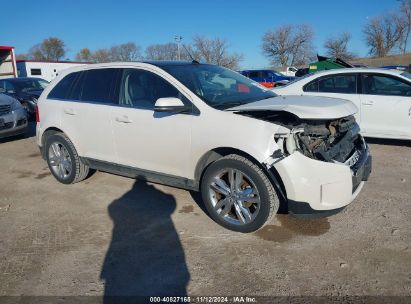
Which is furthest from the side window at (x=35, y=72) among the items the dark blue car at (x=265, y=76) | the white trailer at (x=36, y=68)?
the dark blue car at (x=265, y=76)

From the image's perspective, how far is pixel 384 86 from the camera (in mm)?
6617

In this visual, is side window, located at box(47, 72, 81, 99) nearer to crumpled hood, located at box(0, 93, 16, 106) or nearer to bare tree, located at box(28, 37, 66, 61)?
crumpled hood, located at box(0, 93, 16, 106)

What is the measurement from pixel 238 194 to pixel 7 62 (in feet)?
92.2

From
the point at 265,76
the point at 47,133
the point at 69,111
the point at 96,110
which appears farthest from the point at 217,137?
the point at 265,76

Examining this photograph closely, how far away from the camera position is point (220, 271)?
9.97 ft

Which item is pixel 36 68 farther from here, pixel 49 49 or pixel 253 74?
pixel 49 49

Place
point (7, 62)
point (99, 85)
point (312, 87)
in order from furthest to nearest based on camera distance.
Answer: point (7, 62) < point (312, 87) < point (99, 85)

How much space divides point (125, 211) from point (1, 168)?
3.55m

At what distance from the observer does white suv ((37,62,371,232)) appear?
3.31 meters

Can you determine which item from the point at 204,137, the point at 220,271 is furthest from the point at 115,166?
the point at 220,271

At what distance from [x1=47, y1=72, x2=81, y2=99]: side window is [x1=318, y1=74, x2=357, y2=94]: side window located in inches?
180

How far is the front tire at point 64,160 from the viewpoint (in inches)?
202

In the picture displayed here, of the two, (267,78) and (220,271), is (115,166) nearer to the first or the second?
(220,271)

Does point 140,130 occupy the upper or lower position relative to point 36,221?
upper
